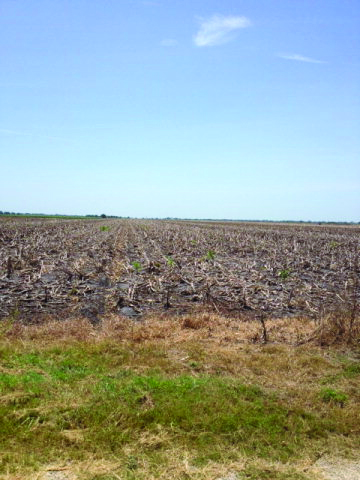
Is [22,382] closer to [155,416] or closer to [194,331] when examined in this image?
[155,416]

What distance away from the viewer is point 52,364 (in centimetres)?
714

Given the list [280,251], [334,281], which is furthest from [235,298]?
[280,251]

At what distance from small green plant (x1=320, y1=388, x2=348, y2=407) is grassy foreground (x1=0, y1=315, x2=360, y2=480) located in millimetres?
15

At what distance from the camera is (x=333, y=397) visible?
20.1ft

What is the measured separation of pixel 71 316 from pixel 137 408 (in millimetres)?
5422

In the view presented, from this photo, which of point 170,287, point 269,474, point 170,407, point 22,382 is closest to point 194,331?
point 170,407

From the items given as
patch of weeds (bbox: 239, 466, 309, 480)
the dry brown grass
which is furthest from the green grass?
the dry brown grass

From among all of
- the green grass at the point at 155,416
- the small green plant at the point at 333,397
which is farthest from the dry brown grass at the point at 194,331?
the small green plant at the point at 333,397

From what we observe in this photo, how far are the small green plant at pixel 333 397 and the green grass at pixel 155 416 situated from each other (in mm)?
15

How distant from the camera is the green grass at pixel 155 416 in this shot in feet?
15.2

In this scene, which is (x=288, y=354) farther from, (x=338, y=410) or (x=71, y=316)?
(x=71, y=316)

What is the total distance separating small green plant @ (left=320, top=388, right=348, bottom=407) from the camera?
604 centimetres

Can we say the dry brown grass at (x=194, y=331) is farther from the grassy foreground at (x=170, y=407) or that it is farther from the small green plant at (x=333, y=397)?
the small green plant at (x=333, y=397)

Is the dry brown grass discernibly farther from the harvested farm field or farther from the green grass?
the green grass
